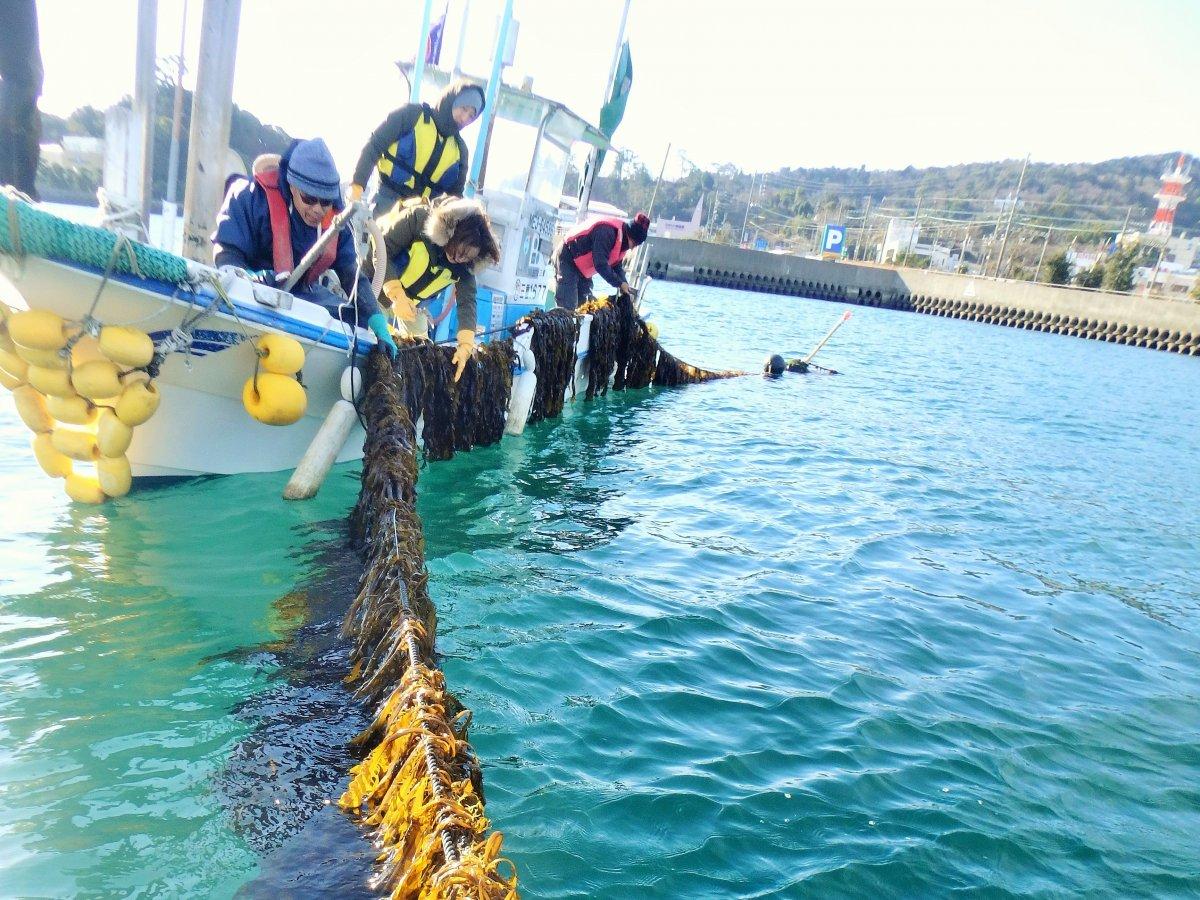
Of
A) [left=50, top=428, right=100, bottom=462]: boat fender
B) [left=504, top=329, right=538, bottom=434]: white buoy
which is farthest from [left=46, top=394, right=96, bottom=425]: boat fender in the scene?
[left=504, top=329, right=538, bottom=434]: white buoy

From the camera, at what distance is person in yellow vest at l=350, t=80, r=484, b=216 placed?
712 centimetres

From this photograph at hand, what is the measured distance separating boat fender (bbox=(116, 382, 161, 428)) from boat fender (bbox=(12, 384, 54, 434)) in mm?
587

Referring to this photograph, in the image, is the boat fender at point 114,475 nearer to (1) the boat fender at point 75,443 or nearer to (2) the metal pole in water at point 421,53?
(1) the boat fender at point 75,443

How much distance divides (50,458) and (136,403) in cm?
90

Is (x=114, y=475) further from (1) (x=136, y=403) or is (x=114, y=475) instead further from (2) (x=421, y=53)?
(2) (x=421, y=53)

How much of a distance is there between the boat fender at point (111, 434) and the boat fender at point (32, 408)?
38 centimetres

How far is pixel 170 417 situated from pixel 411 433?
1.59m

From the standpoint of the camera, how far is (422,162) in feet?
24.9

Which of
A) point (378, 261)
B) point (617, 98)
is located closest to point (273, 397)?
point (378, 261)

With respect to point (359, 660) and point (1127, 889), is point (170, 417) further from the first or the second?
point (1127, 889)

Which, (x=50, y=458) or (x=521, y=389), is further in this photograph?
(x=521, y=389)

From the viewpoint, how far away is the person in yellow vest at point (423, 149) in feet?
23.4

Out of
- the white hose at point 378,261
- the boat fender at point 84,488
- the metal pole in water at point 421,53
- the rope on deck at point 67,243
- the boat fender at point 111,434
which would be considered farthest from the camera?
the metal pole in water at point 421,53

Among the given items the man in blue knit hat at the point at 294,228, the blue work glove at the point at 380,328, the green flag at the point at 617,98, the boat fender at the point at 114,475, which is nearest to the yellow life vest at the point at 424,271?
the blue work glove at the point at 380,328
